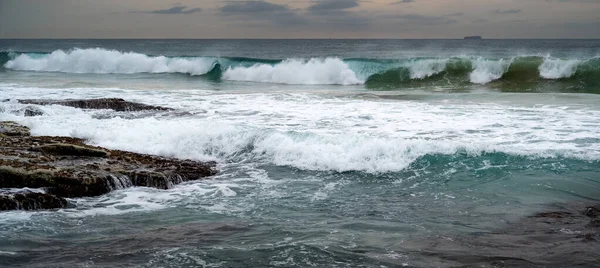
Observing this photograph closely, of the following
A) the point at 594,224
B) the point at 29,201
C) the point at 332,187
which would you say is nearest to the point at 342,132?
the point at 332,187

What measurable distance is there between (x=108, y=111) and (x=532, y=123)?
12.3 meters

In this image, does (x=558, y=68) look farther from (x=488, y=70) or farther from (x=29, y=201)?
(x=29, y=201)

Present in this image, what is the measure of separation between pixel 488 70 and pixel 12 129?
84.4ft

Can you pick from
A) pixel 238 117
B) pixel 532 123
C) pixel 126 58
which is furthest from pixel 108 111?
pixel 126 58

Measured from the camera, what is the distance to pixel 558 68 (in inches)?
1211


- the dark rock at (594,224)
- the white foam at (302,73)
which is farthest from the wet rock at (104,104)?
the white foam at (302,73)

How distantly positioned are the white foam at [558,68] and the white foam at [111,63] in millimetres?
22132

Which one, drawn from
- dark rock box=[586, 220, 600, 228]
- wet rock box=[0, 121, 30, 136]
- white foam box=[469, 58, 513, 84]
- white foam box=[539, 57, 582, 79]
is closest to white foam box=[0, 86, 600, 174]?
wet rock box=[0, 121, 30, 136]

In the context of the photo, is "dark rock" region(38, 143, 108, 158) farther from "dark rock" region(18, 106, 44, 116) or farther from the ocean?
"dark rock" region(18, 106, 44, 116)

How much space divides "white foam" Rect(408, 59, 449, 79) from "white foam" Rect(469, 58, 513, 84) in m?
1.85

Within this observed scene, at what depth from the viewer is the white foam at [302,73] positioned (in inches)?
1345

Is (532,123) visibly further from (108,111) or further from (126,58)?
(126,58)

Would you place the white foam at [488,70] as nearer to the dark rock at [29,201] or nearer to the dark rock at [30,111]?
the dark rock at [30,111]

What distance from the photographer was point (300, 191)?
962 centimetres
